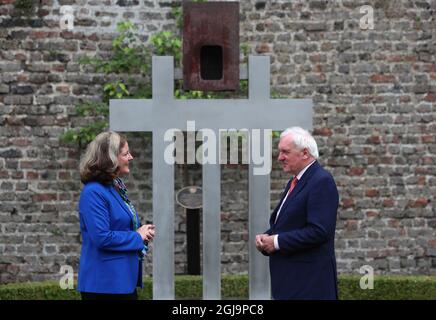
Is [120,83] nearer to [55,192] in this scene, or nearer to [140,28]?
[140,28]

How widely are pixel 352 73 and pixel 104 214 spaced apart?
17.9ft

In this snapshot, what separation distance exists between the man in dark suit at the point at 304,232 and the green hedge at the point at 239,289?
10.8ft

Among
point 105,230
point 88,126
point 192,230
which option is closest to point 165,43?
point 88,126

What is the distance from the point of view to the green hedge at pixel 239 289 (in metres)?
7.57

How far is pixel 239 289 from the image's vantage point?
7.86 metres

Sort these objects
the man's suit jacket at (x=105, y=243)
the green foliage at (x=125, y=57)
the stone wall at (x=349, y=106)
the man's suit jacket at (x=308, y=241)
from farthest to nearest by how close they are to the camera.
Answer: the stone wall at (x=349, y=106) → the green foliage at (x=125, y=57) → the man's suit jacket at (x=308, y=241) → the man's suit jacket at (x=105, y=243)

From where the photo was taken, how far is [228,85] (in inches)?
205

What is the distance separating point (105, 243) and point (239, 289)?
398 centimetres

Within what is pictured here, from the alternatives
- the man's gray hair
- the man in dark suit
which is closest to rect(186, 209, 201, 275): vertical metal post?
the man in dark suit

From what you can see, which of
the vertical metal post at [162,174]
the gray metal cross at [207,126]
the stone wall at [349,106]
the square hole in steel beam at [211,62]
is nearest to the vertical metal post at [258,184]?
the gray metal cross at [207,126]

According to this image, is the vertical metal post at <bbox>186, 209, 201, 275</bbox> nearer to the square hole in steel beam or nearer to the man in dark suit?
the square hole in steel beam

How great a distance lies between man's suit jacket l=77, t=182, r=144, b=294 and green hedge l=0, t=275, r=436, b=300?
11.1 feet

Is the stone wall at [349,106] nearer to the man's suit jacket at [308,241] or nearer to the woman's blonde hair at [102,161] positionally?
the man's suit jacket at [308,241]

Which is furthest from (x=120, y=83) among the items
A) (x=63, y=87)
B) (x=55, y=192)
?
(x=55, y=192)
